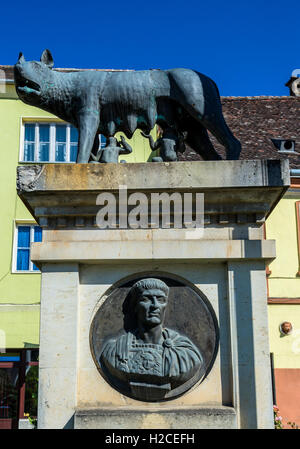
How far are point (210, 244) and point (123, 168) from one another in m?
0.93

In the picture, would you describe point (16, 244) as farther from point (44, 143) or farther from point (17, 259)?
point (44, 143)

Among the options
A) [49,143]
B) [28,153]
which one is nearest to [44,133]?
[49,143]

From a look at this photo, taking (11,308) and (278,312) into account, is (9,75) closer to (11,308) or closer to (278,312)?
(11,308)

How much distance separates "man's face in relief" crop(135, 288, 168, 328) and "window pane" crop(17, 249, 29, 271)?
15111 millimetres

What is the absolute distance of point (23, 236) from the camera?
64.0ft

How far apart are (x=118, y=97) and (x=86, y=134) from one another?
1.45 feet

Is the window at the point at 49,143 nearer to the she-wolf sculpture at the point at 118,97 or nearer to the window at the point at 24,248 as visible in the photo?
the window at the point at 24,248

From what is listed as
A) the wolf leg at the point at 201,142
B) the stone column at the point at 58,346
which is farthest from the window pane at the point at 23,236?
the stone column at the point at 58,346

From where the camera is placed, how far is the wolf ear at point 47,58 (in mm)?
5512

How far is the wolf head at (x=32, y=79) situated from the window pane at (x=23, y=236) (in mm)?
14341

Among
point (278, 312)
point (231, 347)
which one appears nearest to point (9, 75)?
point (278, 312)

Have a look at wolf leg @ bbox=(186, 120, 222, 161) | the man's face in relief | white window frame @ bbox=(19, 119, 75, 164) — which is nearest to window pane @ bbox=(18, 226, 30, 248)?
white window frame @ bbox=(19, 119, 75, 164)

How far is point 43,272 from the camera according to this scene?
488cm

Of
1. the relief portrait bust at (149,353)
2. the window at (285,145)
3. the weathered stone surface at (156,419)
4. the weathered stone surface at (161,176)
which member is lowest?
the weathered stone surface at (156,419)
